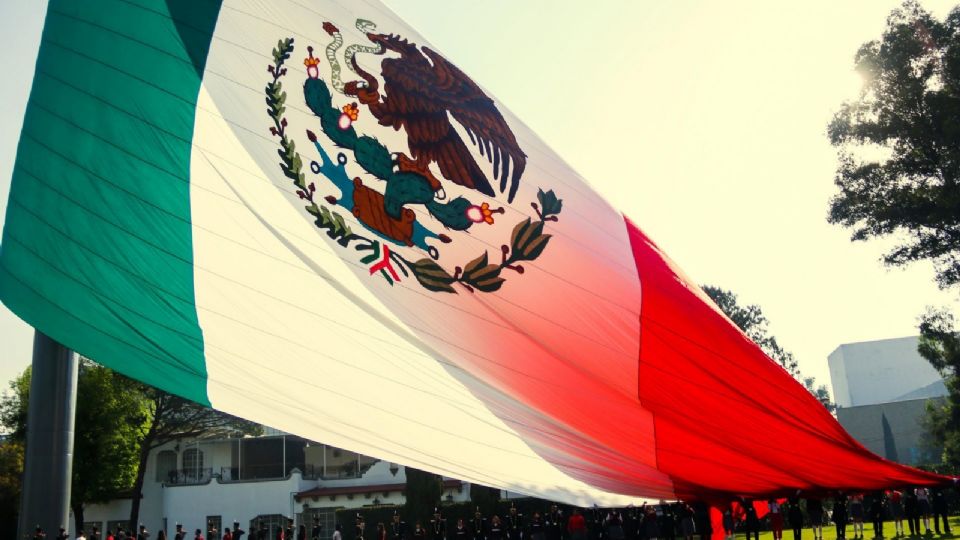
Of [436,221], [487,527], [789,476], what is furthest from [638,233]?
[487,527]

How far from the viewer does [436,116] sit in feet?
20.5

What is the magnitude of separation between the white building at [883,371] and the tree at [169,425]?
5456 centimetres

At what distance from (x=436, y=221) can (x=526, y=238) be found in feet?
2.12

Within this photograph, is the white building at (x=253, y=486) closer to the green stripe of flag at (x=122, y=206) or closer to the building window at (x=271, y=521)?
the building window at (x=271, y=521)

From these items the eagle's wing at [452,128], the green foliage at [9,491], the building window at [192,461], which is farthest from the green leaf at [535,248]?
the building window at [192,461]

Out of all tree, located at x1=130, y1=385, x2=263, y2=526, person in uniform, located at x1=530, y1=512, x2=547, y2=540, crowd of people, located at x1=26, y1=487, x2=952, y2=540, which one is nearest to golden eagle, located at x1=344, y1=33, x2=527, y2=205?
crowd of people, located at x1=26, y1=487, x2=952, y2=540

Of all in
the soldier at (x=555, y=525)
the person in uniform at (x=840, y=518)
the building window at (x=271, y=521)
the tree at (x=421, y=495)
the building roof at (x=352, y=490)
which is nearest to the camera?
the person in uniform at (x=840, y=518)

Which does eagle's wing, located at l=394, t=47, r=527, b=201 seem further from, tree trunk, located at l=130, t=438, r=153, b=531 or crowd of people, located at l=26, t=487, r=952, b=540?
tree trunk, located at l=130, t=438, r=153, b=531

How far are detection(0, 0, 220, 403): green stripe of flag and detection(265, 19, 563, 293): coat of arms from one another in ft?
2.34

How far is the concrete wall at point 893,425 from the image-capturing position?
2355 inches

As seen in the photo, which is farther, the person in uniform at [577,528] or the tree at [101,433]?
the tree at [101,433]

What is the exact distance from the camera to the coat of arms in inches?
234

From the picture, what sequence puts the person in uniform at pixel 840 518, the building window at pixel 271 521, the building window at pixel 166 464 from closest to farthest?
the person in uniform at pixel 840 518
the building window at pixel 271 521
the building window at pixel 166 464

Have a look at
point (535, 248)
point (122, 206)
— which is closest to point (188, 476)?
point (122, 206)
